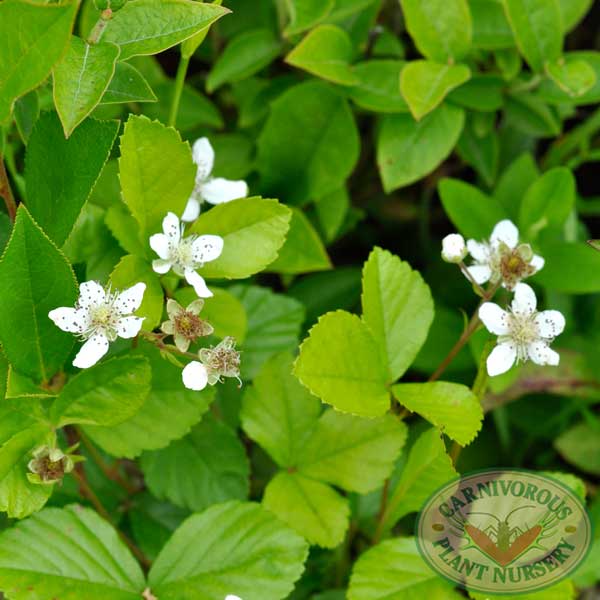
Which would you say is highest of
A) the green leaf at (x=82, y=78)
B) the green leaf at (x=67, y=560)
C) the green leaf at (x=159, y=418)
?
the green leaf at (x=82, y=78)

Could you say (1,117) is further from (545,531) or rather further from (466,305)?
(466,305)

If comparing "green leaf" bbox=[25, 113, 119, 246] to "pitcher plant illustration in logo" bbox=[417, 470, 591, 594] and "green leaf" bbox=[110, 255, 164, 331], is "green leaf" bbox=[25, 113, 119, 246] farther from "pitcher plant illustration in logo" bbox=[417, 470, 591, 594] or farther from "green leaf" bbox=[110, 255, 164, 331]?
"pitcher plant illustration in logo" bbox=[417, 470, 591, 594]

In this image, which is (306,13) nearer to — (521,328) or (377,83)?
(377,83)

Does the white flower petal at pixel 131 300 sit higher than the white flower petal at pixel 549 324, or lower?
higher

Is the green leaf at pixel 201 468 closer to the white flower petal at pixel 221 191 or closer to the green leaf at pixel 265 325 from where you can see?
the green leaf at pixel 265 325

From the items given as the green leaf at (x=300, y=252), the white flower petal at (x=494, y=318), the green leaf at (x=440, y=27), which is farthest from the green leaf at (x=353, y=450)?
the green leaf at (x=440, y=27)

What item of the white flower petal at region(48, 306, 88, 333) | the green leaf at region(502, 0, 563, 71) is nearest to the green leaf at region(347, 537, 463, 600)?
the white flower petal at region(48, 306, 88, 333)
